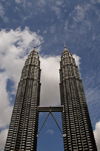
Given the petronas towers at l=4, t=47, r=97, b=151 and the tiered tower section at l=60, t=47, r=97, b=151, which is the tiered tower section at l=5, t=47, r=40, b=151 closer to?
the petronas towers at l=4, t=47, r=97, b=151

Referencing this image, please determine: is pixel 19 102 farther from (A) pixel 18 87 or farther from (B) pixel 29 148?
(B) pixel 29 148

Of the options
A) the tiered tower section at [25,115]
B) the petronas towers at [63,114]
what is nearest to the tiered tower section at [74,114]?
the petronas towers at [63,114]

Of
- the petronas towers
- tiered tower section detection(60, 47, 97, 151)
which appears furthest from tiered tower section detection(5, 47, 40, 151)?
tiered tower section detection(60, 47, 97, 151)

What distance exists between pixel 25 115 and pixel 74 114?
121 feet

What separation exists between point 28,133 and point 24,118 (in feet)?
38.4

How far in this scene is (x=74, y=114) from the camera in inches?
4053

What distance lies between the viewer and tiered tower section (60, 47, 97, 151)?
286 feet

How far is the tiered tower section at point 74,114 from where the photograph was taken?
→ 286 ft

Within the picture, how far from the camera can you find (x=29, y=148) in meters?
85.2

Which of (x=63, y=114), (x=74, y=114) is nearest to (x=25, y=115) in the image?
(x=63, y=114)

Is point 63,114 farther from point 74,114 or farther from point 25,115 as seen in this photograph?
point 25,115

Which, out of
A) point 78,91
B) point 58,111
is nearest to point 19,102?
point 58,111

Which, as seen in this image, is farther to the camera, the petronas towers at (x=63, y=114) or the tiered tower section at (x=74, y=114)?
the tiered tower section at (x=74, y=114)

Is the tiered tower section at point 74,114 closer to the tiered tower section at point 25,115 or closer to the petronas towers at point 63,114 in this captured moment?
the petronas towers at point 63,114
